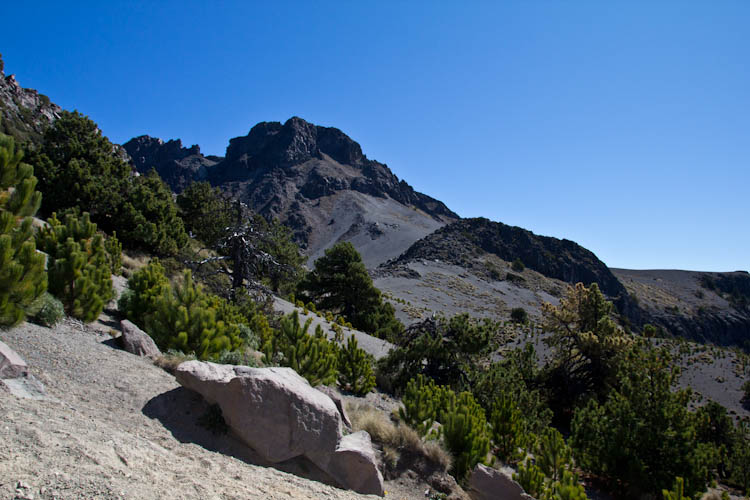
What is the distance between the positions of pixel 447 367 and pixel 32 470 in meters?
11.1

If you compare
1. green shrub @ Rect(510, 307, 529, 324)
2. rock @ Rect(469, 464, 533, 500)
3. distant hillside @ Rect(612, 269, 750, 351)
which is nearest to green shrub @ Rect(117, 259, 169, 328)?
rock @ Rect(469, 464, 533, 500)

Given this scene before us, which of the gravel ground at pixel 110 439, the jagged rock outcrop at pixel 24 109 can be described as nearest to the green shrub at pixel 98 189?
the gravel ground at pixel 110 439

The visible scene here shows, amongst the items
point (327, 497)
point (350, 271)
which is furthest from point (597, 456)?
point (350, 271)

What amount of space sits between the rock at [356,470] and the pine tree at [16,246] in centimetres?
484

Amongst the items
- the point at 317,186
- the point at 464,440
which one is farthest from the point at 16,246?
the point at 317,186

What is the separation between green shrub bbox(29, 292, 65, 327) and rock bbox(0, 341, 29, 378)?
6.91ft

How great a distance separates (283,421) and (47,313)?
4.65 meters

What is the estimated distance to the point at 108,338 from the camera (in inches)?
Answer: 282

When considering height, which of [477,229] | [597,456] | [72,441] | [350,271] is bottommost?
[597,456]

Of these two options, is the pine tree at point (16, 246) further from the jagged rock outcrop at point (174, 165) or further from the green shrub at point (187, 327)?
the jagged rock outcrop at point (174, 165)

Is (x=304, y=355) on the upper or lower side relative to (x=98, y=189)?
lower

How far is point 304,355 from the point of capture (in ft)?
26.6

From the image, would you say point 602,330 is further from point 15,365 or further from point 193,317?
point 15,365

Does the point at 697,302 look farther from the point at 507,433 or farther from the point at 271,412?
the point at 271,412
